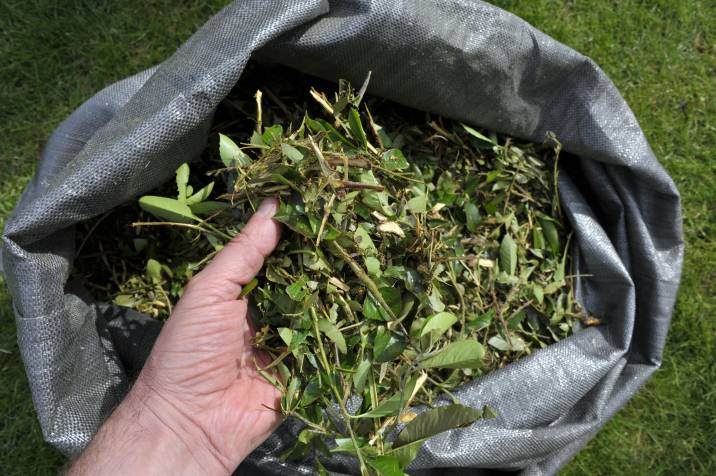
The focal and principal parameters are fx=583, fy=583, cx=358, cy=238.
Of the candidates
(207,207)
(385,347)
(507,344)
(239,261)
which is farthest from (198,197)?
(507,344)

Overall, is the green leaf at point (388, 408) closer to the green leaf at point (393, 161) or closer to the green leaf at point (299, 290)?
the green leaf at point (299, 290)

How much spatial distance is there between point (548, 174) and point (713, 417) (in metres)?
0.66

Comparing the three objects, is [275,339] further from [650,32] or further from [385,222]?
[650,32]

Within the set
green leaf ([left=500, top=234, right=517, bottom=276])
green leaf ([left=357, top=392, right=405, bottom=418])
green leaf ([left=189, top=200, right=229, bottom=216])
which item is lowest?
green leaf ([left=357, top=392, right=405, bottom=418])

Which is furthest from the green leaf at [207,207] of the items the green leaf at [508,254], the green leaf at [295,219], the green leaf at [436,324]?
the green leaf at [508,254]

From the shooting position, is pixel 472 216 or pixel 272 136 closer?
pixel 272 136

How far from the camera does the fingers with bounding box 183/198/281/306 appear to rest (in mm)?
791

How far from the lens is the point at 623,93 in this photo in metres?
1.30

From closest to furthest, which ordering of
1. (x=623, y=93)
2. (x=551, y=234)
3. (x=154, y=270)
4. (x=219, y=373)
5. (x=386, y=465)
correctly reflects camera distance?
(x=386, y=465) → (x=219, y=373) → (x=154, y=270) → (x=551, y=234) → (x=623, y=93)

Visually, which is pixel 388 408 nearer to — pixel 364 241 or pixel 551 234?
pixel 364 241

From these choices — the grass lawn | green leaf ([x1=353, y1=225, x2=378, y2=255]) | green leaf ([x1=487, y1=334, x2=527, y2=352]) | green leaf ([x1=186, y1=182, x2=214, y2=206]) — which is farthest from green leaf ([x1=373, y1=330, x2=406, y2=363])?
the grass lawn

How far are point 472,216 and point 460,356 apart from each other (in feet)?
0.97

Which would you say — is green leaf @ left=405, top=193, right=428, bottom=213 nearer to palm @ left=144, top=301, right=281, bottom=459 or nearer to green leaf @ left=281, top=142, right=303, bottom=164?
green leaf @ left=281, top=142, right=303, bottom=164

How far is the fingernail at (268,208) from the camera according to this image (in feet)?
2.71
